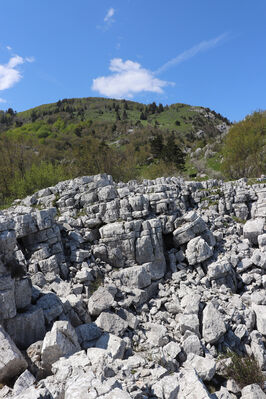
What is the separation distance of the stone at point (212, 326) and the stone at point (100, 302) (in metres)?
4.18

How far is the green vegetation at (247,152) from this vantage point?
3281 centimetres

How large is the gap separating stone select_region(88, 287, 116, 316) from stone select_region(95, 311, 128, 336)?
0.43 meters

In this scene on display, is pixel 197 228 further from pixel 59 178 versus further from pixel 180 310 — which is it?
pixel 59 178

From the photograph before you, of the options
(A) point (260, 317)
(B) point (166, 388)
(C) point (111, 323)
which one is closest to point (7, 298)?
(C) point (111, 323)

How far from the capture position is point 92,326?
388 inches

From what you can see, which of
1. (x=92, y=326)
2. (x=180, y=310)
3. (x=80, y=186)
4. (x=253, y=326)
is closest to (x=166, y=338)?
(x=180, y=310)

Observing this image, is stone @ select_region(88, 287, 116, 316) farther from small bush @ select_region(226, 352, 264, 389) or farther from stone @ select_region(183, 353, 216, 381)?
small bush @ select_region(226, 352, 264, 389)

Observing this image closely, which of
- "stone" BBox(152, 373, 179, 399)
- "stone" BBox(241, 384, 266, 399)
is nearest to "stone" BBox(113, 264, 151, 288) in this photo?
"stone" BBox(152, 373, 179, 399)

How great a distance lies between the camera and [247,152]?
3422cm

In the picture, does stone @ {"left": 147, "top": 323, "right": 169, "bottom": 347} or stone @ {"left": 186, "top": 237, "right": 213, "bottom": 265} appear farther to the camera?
stone @ {"left": 186, "top": 237, "right": 213, "bottom": 265}

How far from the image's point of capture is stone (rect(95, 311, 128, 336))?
33.4ft

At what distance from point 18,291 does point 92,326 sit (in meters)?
3.22

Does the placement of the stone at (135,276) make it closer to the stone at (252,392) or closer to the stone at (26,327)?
the stone at (26,327)

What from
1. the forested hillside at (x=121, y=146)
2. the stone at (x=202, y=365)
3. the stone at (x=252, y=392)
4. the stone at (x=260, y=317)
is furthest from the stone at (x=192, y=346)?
the forested hillside at (x=121, y=146)
